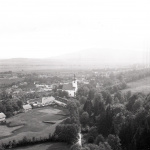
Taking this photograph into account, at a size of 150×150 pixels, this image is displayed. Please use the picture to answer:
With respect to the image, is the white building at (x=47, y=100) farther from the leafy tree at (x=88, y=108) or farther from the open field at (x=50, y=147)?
the open field at (x=50, y=147)

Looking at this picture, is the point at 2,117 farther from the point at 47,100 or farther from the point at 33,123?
the point at 47,100

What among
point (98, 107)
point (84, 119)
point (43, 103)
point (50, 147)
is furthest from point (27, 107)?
point (50, 147)

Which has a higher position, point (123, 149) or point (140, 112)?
point (140, 112)

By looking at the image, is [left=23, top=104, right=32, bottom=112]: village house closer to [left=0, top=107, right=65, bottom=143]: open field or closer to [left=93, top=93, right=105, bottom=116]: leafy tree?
[left=0, top=107, right=65, bottom=143]: open field

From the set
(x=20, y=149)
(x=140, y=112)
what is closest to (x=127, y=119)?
(x=140, y=112)

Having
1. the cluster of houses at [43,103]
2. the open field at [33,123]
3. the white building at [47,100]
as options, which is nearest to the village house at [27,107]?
the cluster of houses at [43,103]

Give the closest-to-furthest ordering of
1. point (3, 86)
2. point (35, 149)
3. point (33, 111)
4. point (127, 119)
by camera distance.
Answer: point (35, 149) < point (127, 119) < point (33, 111) < point (3, 86)

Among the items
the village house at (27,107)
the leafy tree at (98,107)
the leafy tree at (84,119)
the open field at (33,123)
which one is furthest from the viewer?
the village house at (27,107)

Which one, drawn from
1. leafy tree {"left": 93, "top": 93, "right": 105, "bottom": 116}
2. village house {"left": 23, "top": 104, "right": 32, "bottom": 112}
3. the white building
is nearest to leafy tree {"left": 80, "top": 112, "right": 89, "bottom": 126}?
leafy tree {"left": 93, "top": 93, "right": 105, "bottom": 116}

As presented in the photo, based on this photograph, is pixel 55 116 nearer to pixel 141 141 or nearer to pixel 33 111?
pixel 33 111
